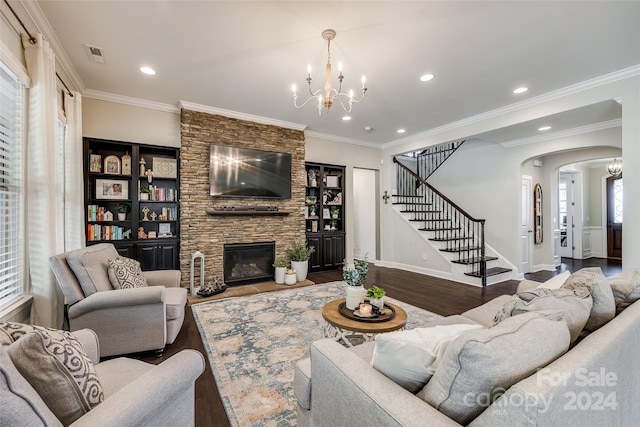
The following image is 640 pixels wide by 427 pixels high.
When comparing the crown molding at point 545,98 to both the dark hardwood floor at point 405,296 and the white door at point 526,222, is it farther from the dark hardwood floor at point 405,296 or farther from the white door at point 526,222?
the dark hardwood floor at point 405,296

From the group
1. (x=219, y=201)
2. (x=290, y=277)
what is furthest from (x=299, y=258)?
(x=219, y=201)

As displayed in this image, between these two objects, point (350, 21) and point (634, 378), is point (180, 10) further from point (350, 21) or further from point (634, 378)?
point (634, 378)

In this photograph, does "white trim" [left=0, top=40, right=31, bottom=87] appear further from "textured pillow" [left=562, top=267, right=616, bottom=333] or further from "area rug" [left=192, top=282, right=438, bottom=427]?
"textured pillow" [left=562, top=267, right=616, bottom=333]

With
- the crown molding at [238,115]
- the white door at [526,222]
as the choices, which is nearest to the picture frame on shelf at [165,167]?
the crown molding at [238,115]

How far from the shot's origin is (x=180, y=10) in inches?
93.1

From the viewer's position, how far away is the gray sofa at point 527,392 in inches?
29.4

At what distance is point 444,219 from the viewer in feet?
21.8

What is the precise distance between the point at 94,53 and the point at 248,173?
8.17 feet

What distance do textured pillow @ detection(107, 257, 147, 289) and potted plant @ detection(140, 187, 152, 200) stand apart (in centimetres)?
178

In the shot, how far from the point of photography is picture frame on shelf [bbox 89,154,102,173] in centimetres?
400

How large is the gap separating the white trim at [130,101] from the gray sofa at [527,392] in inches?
181

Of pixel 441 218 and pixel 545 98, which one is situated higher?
pixel 545 98

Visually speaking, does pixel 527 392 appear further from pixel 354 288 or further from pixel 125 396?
pixel 354 288

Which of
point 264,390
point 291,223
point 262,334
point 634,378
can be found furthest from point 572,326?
point 291,223
